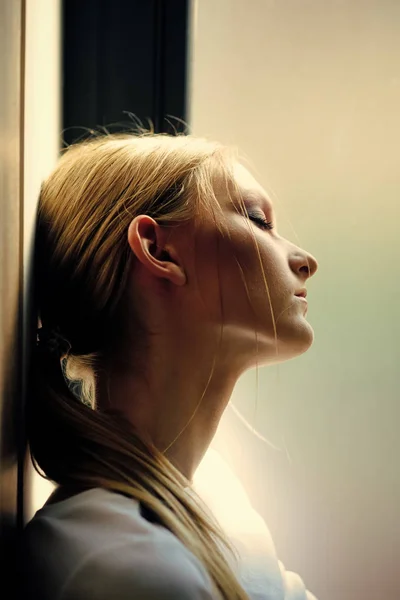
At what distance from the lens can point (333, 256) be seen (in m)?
1.11

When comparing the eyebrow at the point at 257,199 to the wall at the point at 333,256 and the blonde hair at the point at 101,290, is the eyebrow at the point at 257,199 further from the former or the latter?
the wall at the point at 333,256

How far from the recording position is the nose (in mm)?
884

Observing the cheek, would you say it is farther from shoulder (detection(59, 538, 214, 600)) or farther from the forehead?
shoulder (detection(59, 538, 214, 600))

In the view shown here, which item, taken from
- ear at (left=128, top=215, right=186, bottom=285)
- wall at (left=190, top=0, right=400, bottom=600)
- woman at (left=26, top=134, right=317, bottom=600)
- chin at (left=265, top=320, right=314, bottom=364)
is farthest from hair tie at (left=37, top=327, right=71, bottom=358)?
wall at (left=190, top=0, right=400, bottom=600)

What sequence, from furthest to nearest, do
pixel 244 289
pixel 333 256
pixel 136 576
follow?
1. pixel 333 256
2. pixel 244 289
3. pixel 136 576

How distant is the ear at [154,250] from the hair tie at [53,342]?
14cm

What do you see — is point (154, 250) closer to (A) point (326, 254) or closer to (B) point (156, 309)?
(B) point (156, 309)

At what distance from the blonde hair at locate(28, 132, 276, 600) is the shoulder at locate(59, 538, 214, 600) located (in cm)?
10

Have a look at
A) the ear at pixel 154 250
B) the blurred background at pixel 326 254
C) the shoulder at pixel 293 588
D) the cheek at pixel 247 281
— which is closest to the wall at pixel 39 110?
the blurred background at pixel 326 254

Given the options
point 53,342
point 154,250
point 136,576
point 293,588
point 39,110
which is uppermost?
point 39,110

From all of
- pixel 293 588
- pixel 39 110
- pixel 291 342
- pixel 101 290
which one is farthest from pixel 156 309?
pixel 293 588

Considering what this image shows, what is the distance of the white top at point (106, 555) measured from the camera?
0.61m

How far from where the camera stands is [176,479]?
2.65ft

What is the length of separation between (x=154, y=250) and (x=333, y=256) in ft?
1.24
